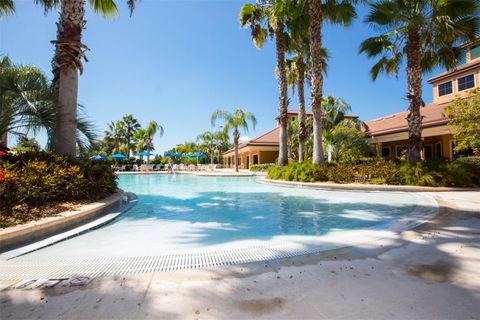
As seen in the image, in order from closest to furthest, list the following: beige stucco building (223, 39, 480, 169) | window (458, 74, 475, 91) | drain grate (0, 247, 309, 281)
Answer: drain grate (0, 247, 309, 281), beige stucco building (223, 39, 480, 169), window (458, 74, 475, 91)

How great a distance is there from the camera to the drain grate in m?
3.00

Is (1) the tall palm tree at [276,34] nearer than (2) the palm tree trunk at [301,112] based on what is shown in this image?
No

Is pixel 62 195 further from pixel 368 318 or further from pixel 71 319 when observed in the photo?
pixel 368 318

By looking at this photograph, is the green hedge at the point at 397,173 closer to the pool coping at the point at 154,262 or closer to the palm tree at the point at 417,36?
the palm tree at the point at 417,36

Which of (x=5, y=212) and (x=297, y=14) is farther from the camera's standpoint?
(x=297, y=14)

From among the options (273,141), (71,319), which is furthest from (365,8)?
(273,141)

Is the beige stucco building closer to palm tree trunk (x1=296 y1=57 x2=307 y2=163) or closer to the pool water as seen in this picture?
palm tree trunk (x1=296 y1=57 x2=307 y2=163)

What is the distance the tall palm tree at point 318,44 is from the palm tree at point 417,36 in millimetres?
2016

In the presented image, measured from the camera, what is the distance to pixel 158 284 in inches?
103

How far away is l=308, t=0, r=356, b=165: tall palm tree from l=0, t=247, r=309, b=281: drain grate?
10.8 meters

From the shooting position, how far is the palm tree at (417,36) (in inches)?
428

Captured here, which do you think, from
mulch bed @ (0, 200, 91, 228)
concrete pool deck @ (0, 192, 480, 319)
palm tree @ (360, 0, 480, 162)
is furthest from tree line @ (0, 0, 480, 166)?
concrete pool deck @ (0, 192, 480, 319)

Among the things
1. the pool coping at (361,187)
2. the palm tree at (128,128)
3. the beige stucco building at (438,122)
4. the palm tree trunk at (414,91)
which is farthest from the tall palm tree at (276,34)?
the palm tree at (128,128)

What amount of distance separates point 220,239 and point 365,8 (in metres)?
14.1
